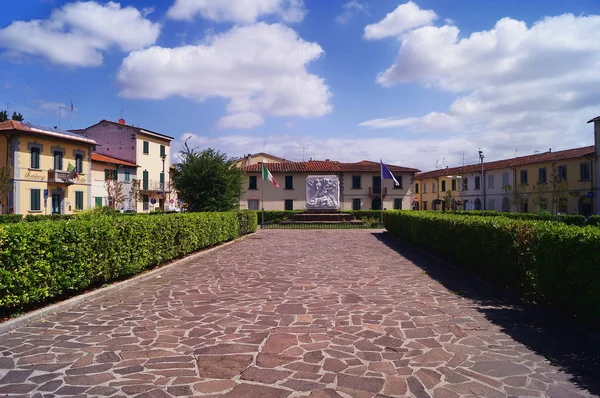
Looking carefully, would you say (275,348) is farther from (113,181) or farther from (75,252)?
(113,181)

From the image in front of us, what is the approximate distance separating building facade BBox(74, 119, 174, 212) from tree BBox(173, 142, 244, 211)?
22617 mm

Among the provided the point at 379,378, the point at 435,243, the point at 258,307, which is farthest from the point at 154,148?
the point at 379,378

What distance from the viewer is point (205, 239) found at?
15258 millimetres

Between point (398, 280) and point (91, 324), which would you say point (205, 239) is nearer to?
point (398, 280)

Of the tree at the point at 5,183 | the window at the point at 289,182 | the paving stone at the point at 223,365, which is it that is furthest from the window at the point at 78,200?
the paving stone at the point at 223,365

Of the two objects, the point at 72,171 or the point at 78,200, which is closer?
the point at 72,171

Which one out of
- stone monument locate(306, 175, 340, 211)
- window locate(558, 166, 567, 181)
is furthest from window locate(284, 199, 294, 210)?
window locate(558, 166, 567, 181)

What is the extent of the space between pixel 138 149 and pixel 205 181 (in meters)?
26.9

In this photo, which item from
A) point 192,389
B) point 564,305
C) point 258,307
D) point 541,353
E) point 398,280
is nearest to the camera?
point 192,389

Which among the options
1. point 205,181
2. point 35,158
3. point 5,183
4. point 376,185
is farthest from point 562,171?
point 5,183

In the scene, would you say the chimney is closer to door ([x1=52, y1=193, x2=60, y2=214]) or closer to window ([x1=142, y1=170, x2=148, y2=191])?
window ([x1=142, y1=170, x2=148, y2=191])

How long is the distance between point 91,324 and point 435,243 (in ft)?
34.5

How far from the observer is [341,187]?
46406 millimetres

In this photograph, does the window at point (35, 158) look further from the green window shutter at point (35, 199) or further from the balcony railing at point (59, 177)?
the green window shutter at point (35, 199)
